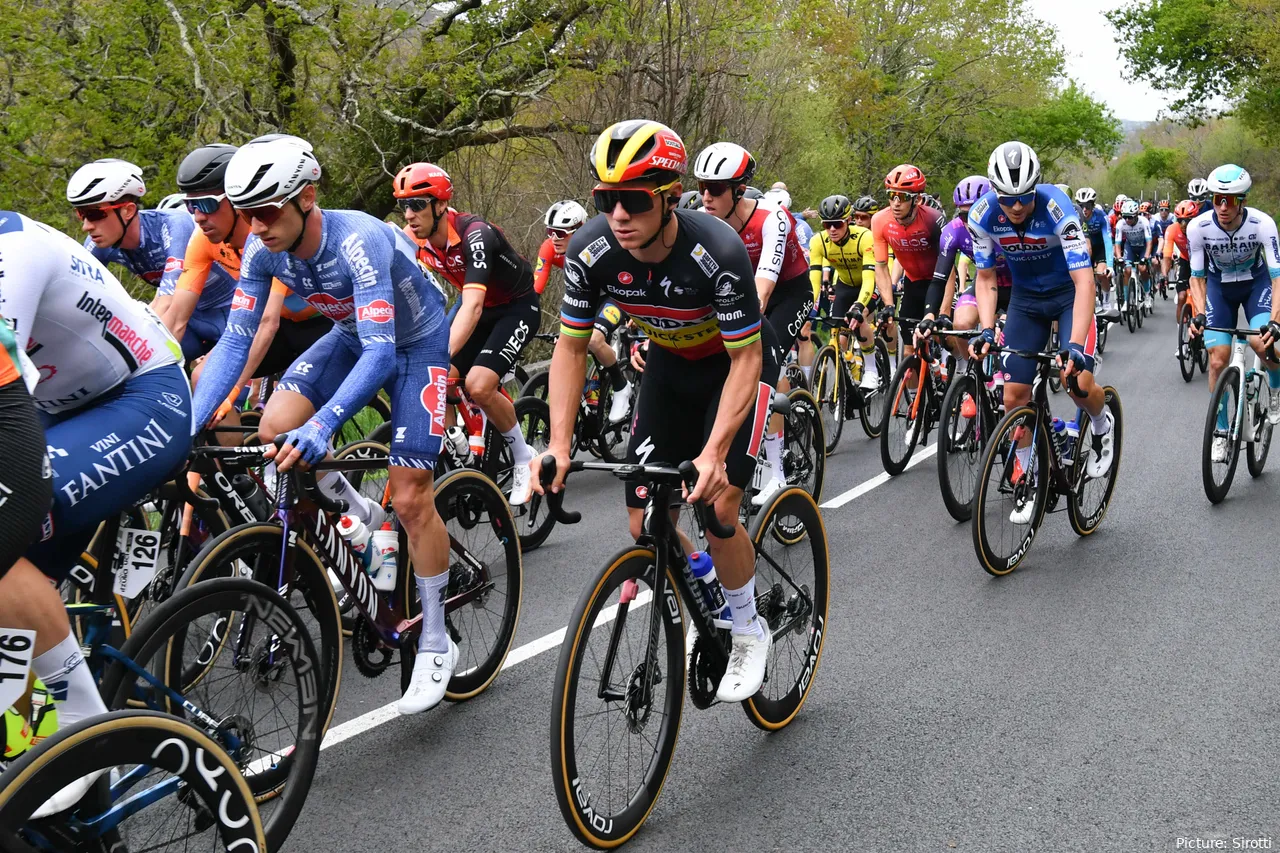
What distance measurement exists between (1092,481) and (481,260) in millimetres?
4184

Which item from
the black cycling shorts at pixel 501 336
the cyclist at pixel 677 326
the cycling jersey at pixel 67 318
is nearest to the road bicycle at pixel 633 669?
the cyclist at pixel 677 326

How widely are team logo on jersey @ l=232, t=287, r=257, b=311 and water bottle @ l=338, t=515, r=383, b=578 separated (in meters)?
0.95

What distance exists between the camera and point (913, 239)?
1112 centimetres

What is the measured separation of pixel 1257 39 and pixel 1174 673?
1774 inches

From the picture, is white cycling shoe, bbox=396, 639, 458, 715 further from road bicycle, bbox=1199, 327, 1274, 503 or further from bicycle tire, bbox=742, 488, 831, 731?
road bicycle, bbox=1199, 327, 1274, 503

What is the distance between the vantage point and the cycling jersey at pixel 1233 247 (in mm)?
9031

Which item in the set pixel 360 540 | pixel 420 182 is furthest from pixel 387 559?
pixel 420 182

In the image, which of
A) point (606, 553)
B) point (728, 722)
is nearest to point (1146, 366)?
point (606, 553)

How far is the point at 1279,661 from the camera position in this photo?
518 cm

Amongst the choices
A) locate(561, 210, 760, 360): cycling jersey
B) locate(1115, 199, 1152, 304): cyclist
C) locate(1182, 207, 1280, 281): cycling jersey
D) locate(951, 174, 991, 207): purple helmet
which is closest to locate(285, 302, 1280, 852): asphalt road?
locate(561, 210, 760, 360): cycling jersey

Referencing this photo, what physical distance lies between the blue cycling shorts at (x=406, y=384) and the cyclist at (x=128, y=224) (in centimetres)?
135

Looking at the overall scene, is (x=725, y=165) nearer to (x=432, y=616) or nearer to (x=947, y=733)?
(x=432, y=616)

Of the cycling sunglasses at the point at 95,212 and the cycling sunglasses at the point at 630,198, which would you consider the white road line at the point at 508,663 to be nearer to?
the cycling sunglasses at the point at 630,198

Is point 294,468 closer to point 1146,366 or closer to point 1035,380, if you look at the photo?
point 1035,380
